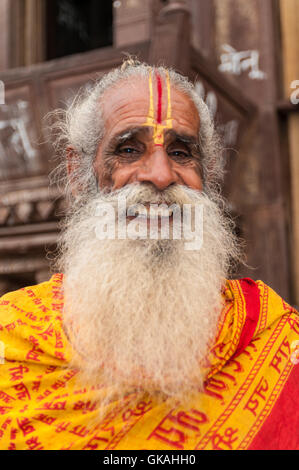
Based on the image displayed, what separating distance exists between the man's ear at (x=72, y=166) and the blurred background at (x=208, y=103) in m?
1.35

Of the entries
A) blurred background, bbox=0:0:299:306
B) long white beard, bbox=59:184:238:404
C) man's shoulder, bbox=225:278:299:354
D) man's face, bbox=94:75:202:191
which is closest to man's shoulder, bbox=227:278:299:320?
man's shoulder, bbox=225:278:299:354

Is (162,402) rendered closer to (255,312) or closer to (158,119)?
→ (255,312)

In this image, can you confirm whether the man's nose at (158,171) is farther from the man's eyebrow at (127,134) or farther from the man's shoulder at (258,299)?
the man's shoulder at (258,299)

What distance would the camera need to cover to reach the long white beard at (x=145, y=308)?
1.39 m

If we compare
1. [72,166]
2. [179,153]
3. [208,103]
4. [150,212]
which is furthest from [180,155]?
[208,103]

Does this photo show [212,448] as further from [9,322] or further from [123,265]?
[9,322]

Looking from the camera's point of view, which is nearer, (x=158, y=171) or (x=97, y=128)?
(x=158, y=171)

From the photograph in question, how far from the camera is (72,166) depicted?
1879 millimetres

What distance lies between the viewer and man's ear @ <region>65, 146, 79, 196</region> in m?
1.85

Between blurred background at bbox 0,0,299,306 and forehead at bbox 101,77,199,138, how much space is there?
55.1 inches

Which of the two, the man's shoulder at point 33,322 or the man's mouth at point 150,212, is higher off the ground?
the man's mouth at point 150,212

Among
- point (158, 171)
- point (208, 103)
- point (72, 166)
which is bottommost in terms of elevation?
point (158, 171)

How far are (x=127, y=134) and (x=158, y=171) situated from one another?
0.18 meters

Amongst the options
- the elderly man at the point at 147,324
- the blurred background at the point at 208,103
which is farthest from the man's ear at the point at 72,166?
the blurred background at the point at 208,103
